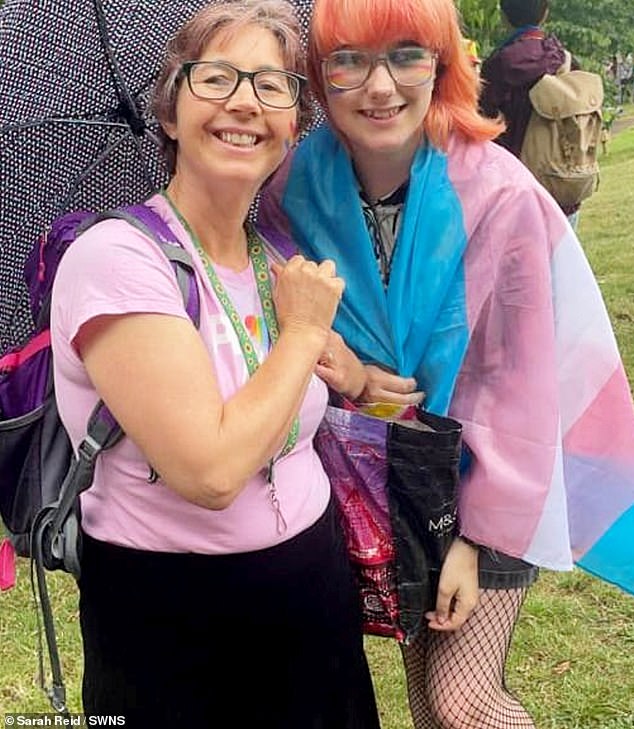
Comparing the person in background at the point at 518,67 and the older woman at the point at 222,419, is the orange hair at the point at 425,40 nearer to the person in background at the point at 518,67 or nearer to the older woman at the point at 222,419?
the older woman at the point at 222,419

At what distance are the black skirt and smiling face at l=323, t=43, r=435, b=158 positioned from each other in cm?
70

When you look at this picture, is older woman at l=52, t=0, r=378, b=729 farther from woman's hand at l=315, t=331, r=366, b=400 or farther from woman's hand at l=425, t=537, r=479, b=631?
woman's hand at l=425, t=537, r=479, b=631

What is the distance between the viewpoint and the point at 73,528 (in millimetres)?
1861

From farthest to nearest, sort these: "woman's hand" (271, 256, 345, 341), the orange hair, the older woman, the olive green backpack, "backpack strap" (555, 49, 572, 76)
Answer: "backpack strap" (555, 49, 572, 76)
the olive green backpack
the orange hair
"woman's hand" (271, 256, 345, 341)
the older woman

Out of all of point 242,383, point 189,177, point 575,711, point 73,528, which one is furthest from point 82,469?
point 575,711

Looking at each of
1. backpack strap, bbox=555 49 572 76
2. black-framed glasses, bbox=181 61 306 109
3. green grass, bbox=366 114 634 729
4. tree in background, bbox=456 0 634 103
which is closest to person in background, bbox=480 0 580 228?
backpack strap, bbox=555 49 572 76

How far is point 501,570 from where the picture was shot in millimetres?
2176

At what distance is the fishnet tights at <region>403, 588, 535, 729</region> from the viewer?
7.28 ft

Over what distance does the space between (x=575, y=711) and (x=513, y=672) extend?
27 cm

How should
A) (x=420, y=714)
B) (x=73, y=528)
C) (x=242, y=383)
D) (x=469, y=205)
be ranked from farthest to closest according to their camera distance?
(x=420, y=714), (x=469, y=205), (x=73, y=528), (x=242, y=383)

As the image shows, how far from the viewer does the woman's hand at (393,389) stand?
2047 millimetres

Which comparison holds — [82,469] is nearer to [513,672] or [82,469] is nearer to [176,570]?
[176,570]

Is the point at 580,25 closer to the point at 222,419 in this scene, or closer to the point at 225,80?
the point at 225,80

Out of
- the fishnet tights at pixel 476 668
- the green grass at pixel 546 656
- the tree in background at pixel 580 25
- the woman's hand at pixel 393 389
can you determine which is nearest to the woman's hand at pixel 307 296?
the woman's hand at pixel 393 389
